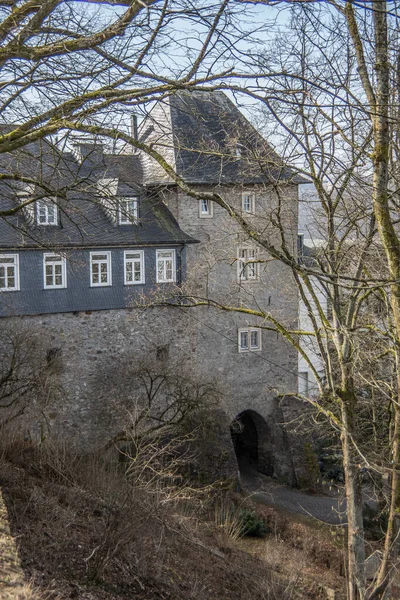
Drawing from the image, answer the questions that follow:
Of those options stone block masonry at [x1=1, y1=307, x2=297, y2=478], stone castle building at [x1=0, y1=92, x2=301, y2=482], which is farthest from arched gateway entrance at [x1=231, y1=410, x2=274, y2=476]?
stone block masonry at [x1=1, y1=307, x2=297, y2=478]

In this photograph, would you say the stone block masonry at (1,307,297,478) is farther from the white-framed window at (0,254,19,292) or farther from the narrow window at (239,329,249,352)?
the white-framed window at (0,254,19,292)

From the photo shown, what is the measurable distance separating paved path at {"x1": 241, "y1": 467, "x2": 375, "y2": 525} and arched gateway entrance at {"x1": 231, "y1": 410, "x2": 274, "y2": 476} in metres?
0.53

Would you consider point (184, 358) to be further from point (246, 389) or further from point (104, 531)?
point (104, 531)

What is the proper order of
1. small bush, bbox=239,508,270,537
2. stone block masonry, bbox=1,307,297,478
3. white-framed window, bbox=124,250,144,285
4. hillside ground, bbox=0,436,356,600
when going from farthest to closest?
white-framed window, bbox=124,250,144,285
stone block masonry, bbox=1,307,297,478
small bush, bbox=239,508,270,537
hillside ground, bbox=0,436,356,600

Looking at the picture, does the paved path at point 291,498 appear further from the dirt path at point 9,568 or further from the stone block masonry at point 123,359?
the dirt path at point 9,568

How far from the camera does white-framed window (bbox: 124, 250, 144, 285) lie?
2209cm

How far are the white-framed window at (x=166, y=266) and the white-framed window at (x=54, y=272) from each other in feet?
10.6

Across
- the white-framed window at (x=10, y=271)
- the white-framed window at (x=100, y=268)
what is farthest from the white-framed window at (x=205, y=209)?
the white-framed window at (x=10, y=271)

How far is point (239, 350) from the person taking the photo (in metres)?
24.5

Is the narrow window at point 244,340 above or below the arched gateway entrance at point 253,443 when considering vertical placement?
above

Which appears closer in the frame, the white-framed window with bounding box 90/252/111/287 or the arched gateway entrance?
the white-framed window with bounding box 90/252/111/287

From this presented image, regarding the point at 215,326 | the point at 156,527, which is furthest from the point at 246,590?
the point at 215,326

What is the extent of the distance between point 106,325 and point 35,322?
7.53ft

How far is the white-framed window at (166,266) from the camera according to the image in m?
22.7
